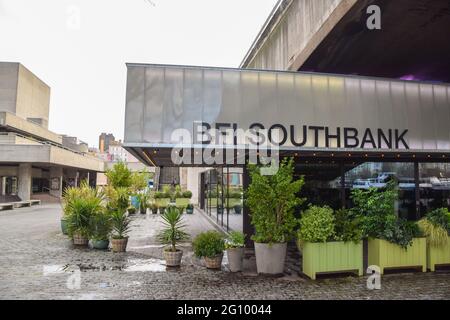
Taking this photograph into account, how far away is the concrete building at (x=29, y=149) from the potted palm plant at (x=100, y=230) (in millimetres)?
29432

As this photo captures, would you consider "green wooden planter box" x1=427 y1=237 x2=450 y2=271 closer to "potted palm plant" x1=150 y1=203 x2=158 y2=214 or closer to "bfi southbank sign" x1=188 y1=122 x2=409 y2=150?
"bfi southbank sign" x1=188 y1=122 x2=409 y2=150

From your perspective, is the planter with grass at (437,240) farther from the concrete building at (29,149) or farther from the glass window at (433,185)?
the concrete building at (29,149)

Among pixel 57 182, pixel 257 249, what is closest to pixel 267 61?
pixel 257 249

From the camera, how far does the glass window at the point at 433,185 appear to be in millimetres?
12367

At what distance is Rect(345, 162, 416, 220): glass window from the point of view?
12.0m

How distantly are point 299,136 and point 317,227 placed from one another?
9.27 feet

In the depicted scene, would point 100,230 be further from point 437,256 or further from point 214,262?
point 437,256

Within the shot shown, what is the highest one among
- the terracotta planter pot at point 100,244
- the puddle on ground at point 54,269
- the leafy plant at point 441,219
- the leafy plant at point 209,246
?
the leafy plant at point 441,219

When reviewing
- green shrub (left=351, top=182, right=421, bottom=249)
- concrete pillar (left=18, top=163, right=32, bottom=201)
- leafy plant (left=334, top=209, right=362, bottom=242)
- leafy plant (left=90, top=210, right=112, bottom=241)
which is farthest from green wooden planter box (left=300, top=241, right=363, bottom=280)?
concrete pillar (left=18, top=163, right=32, bottom=201)

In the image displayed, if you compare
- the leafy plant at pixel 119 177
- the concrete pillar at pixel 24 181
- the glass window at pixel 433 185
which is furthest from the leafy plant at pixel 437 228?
the concrete pillar at pixel 24 181

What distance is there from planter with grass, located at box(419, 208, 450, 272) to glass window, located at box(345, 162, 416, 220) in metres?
3.05

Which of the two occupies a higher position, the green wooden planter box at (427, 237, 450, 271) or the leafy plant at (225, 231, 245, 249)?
the leafy plant at (225, 231, 245, 249)

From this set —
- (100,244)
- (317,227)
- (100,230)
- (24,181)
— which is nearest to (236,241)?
(317,227)
